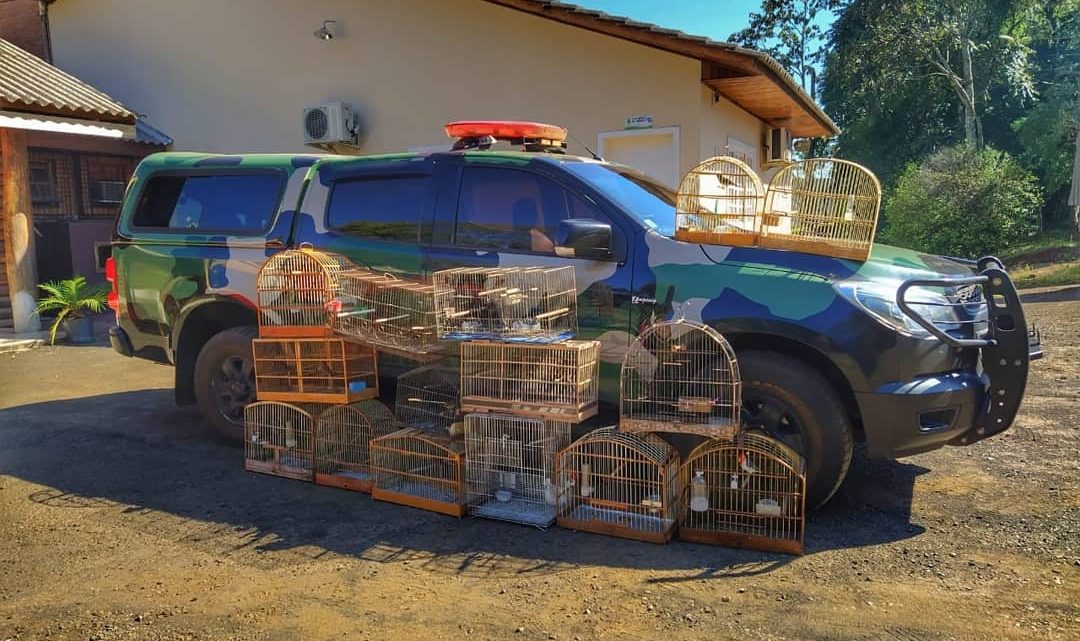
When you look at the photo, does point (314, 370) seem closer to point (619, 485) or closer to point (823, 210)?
point (619, 485)

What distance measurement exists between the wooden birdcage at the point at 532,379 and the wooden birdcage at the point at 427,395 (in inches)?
25.4

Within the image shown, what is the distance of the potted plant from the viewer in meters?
10.4

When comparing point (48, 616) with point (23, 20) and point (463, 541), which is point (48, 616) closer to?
point (463, 541)

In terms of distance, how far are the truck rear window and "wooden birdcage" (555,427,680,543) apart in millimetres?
3069

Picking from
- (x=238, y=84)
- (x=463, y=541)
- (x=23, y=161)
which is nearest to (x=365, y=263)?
(x=463, y=541)

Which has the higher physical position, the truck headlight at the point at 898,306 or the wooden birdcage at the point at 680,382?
the truck headlight at the point at 898,306

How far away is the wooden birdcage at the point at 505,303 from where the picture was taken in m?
4.64

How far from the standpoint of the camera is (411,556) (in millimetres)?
3975

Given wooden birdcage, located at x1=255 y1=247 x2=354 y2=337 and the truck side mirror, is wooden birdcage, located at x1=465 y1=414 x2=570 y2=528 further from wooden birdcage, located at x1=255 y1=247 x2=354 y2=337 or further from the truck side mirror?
wooden birdcage, located at x1=255 y1=247 x2=354 y2=337

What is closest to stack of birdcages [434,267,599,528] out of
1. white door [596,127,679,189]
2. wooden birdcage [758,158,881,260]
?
wooden birdcage [758,158,881,260]

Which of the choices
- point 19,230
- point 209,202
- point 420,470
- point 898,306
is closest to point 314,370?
point 420,470

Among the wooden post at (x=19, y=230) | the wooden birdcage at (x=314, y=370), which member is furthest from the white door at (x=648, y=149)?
the wooden post at (x=19, y=230)

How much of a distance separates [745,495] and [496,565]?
1.38 meters

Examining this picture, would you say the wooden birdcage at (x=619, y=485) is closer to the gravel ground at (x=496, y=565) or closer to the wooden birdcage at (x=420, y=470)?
the gravel ground at (x=496, y=565)
